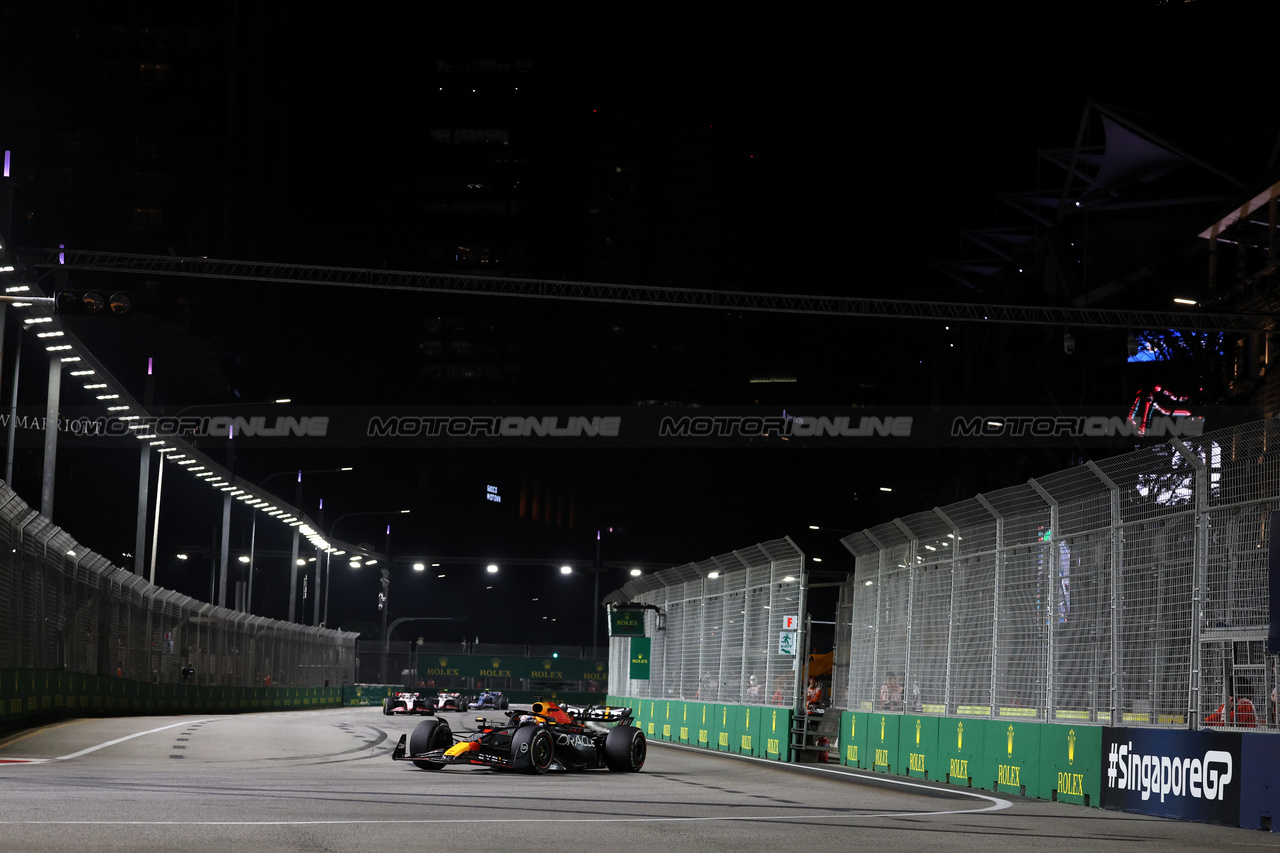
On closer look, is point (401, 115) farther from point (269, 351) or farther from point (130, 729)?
point (130, 729)

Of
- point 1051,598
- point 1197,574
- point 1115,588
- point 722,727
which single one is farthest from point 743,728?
point 1197,574

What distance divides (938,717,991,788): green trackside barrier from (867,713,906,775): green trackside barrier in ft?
4.63

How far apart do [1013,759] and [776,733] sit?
24.9 ft

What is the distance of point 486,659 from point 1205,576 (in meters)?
60.5

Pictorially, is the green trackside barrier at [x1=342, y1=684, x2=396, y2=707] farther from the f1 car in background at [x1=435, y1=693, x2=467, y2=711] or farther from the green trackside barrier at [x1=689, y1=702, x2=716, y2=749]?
the green trackside barrier at [x1=689, y1=702, x2=716, y2=749]

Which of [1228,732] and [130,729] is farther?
[130,729]

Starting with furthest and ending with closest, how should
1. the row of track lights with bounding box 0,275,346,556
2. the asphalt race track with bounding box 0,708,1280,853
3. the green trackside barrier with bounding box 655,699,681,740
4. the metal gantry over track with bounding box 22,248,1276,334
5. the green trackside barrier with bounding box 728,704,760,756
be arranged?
the metal gantry over track with bounding box 22,248,1276,334 → the row of track lights with bounding box 0,275,346,556 → the green trackside barrier with bounding box 655,699,681,740 → the green trackside barrier with bounding box 728,704,760,756 → the asphalt race track with bounding box 0,708,1280,853

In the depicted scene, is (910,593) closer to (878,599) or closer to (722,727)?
(878,599)

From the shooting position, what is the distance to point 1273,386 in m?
39.0

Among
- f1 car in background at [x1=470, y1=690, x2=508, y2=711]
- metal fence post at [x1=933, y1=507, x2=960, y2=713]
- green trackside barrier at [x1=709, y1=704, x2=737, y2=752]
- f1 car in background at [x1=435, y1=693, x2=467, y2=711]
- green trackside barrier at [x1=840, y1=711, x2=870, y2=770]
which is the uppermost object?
metal fence post at [x1=933, y1=507, x2=960, y2=713]

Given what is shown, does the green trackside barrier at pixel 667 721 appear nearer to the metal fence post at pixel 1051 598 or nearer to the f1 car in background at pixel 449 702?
the metal fence post at pixel 1051 598

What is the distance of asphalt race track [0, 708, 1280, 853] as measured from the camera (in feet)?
28.9

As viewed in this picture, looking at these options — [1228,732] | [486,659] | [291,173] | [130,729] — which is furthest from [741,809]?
[291,173]

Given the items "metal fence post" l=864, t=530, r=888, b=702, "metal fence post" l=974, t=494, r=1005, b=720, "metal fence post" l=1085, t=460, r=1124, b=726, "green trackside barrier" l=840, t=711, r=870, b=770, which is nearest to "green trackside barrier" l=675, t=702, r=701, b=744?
"green trackside barrier" l=840, t=711, r=870, b=770
